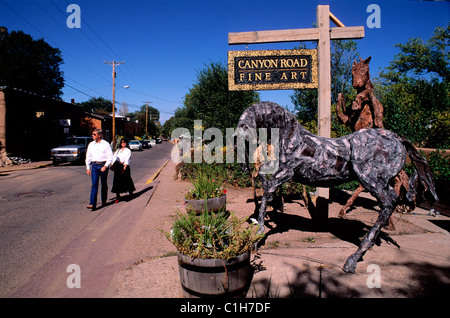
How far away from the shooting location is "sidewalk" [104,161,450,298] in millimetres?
3045

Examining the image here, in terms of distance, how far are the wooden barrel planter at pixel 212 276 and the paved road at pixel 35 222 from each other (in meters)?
2.32

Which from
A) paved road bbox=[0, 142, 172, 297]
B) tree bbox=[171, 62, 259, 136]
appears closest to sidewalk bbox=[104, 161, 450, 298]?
paved road bbox=[0, 142, 172, 297]

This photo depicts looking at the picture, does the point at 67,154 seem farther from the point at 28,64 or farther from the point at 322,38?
the point at 28,64

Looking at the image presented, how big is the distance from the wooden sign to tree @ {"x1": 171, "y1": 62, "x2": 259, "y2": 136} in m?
8.62

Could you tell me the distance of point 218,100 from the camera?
14.6m

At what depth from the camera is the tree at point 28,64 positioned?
38219 mm

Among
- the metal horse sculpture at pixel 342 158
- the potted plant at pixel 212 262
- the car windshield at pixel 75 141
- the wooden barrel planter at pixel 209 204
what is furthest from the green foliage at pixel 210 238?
the car windshield at pixel 75 141

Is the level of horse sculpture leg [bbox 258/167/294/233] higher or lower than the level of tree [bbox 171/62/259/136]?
lower

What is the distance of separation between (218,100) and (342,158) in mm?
11467

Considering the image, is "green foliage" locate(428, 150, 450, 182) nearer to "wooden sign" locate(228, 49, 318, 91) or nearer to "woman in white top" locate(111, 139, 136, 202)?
"wooden sign" locate(228, 49, 318, 91)

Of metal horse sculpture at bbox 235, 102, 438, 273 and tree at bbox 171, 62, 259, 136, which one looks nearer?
metal horse sculpture at bbox 235, 102, 438, 273

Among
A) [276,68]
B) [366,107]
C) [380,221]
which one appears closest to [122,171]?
[276,68]

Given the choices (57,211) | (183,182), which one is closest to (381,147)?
(57,211)
